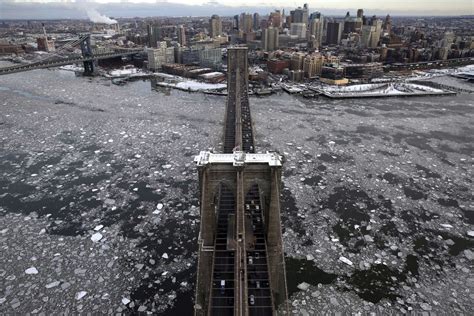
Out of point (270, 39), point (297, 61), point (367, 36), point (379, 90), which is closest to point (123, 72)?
point (297, 61)

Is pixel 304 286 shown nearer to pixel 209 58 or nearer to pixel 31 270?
pixel 31 270

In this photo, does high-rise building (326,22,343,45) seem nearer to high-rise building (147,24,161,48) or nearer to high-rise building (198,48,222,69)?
high-rise building (147,24,161,48)

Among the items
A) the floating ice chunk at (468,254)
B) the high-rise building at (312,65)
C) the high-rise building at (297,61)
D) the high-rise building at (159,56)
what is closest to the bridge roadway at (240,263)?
the floating ice chunk at (468,254)

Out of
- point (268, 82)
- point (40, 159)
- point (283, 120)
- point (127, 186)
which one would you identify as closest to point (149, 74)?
point (268, 82)

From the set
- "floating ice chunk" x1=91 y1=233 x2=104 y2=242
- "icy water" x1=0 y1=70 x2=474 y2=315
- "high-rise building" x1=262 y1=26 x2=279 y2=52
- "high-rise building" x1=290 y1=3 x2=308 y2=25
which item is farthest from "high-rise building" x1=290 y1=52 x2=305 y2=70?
"high-rise building" x1=290 y1=3 x2=308 y2=25

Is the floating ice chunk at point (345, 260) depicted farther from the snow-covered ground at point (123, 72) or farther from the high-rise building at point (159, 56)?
the high-rise building at point (159, 56)

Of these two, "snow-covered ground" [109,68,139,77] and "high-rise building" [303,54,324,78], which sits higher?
"high-rise building" [303,54,324,78]
